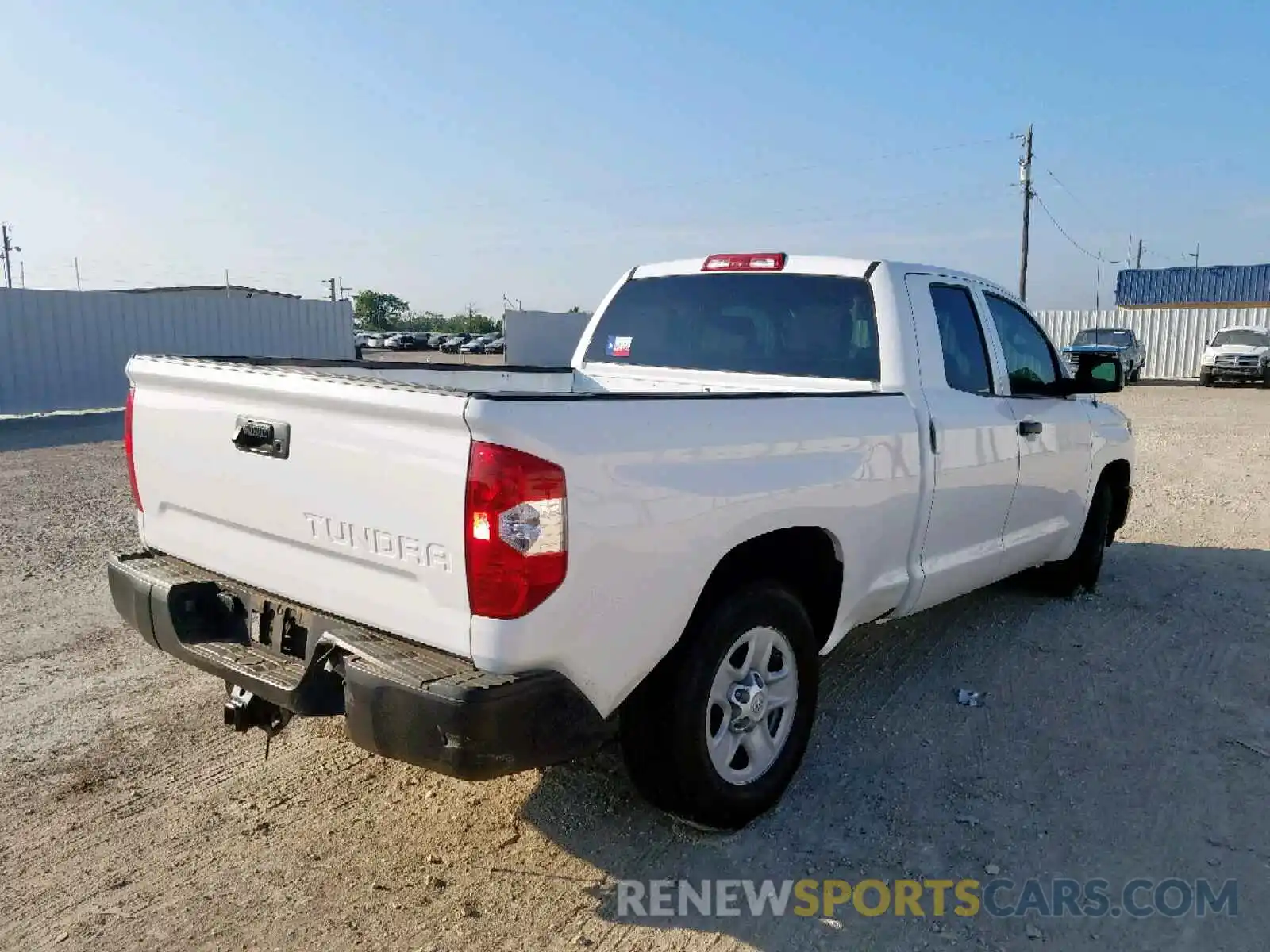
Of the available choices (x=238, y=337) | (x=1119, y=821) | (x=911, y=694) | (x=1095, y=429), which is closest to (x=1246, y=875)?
(x=1119, y=821)

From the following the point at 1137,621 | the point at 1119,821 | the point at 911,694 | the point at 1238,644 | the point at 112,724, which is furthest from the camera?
the point at 1137,621

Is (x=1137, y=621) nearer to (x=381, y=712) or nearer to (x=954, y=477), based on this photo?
(x=954, y=477)

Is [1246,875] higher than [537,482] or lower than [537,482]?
lower

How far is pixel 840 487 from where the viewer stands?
136 inches

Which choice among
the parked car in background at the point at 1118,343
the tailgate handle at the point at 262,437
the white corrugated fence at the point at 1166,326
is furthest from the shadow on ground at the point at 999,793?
the white corrugated fence at the point at 1166,326

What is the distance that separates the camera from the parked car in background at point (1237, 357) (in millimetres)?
27359

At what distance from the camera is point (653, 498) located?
2727mm

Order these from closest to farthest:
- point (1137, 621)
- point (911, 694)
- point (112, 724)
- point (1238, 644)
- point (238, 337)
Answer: point (112, 724)
point (911, 694)
point (1238, 644)
point (1137, 621)
point (238, 337)

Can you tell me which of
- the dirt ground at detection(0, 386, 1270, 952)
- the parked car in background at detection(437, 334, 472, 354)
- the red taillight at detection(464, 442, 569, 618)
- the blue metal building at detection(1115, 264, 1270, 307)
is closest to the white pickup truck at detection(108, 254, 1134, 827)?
the red taillight at detection(464, 442, 569, 618)

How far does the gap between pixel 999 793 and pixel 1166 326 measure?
3368 centimetres

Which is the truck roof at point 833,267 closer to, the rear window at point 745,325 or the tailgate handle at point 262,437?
the rear window at point 745,325

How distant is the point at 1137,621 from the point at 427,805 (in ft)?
13.8

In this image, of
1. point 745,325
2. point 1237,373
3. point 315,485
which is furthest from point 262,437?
point 1237,373

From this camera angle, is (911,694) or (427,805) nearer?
(427,805)
